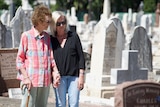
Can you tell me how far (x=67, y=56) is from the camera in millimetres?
6465

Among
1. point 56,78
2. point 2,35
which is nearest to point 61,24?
point 56,78

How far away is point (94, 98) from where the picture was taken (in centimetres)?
1110

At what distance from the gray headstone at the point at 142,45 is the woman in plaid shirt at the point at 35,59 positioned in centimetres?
787

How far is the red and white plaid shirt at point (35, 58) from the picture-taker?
20.6 feet

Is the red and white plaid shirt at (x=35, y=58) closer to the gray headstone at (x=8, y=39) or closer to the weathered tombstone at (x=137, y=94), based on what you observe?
the weathered tombstone at (x=137, y=94)

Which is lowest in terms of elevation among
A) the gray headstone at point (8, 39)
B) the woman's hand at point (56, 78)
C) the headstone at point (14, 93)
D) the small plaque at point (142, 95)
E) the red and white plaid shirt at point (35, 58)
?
the headstone at point (14, 93)

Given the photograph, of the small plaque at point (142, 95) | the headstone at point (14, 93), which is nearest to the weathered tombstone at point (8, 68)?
the headstone at point (14, 93)

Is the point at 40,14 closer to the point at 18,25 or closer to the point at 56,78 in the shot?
the point at 56,78

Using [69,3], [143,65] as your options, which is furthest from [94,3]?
[143,65]

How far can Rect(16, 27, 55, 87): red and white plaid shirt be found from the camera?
247 inches

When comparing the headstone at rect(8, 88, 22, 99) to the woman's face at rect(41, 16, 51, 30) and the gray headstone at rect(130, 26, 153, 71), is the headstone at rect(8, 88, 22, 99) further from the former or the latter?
the woman's face at rect(41, 16, 51, 30)

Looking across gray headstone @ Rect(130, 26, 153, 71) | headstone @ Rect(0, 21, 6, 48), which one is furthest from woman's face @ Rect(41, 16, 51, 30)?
gray headstone @ Rect(130, 26, 153, 71)

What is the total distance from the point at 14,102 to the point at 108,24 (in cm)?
341

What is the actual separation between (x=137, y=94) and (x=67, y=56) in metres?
1.16
